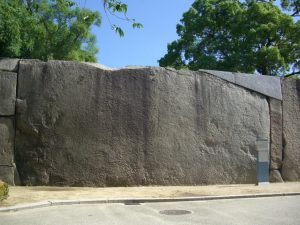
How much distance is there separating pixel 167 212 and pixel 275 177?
6603 millimetres

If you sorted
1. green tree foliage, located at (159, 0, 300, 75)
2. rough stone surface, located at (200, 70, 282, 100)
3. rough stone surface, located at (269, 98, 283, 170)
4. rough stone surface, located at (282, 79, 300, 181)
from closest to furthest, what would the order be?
1. rough stone surface, located at (200, 70, 282, 100)
2. rough stone surface, located at (269, 98, 283, 170)
3. rough stone surface, located at (282, 79, 300, 181)
4. green tree foliage, located at (159, 0, 300, 75)

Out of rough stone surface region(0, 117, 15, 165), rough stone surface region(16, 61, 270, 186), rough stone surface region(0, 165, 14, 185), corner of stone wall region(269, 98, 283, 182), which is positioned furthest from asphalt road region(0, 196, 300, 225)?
corner of stone wall region(269, 98, 283, 182)

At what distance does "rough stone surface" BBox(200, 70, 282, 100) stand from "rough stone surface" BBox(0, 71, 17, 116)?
579cm

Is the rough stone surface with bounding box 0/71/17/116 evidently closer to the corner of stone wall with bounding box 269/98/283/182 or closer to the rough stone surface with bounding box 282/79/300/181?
the corner of stone wall with bounding box 269/98/283/182

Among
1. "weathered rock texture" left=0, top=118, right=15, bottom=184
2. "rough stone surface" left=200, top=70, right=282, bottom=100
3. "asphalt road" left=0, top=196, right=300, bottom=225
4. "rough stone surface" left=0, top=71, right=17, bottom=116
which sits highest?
"rough stone surface" left=200, top=70, right=282, bottom=100

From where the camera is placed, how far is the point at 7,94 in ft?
40.4

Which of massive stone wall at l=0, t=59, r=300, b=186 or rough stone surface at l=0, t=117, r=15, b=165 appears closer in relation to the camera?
rough stone surface at l=0, t=117, r=15, b=165

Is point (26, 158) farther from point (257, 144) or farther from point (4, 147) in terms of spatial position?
point (257, 144)

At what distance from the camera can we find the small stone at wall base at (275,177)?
46.5 feet

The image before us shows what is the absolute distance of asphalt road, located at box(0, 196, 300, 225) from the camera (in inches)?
301

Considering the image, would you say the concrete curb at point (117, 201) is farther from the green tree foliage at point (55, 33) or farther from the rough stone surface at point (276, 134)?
the green tree foliage at point (55, 33)

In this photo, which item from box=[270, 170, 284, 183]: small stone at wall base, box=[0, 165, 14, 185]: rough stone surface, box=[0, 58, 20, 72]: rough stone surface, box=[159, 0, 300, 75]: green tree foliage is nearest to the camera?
box=[0, 165, 14, 185]: rough stone surface

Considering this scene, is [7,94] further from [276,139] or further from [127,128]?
[276,139]

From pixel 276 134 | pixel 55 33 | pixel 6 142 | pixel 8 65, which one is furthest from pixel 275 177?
pixel 55 33
